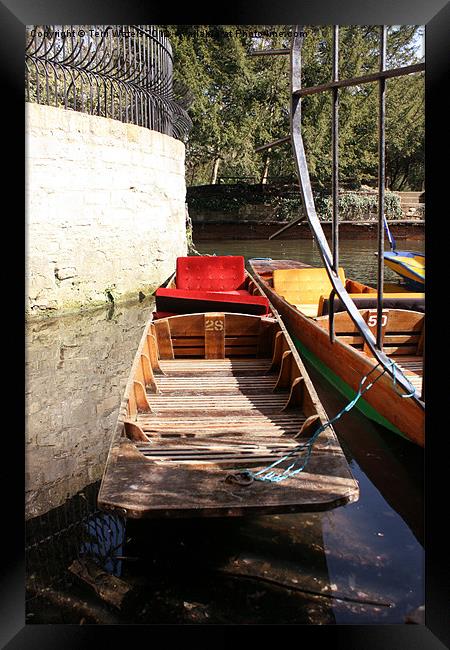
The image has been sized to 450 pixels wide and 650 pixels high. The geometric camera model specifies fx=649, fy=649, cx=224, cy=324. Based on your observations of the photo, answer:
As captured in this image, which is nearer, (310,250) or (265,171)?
(310,250)

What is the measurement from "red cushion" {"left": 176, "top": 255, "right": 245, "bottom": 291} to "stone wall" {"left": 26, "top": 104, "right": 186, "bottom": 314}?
5.53 feet

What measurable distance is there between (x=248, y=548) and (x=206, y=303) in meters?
3.13

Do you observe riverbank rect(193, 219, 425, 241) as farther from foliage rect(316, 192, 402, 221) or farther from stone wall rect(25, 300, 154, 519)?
stone wall rect(25, 300, 154, 519)

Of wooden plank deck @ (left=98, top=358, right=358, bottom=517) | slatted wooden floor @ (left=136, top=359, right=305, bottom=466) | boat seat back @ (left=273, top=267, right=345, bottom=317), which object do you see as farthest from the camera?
boat seat back @ (left=273, top=267, right=345, bottom=317)

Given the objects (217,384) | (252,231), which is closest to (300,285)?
(217,384)

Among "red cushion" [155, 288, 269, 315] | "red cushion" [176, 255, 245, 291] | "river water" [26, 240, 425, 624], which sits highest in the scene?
"red cushion" [176, 255, 245, 291]

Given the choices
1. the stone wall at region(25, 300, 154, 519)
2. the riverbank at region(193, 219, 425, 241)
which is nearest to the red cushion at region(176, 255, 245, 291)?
the stone wall at region(25, 300, 154, 519)

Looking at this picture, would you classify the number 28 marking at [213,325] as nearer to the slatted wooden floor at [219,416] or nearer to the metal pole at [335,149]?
the slatted wooden floor at [219,416]

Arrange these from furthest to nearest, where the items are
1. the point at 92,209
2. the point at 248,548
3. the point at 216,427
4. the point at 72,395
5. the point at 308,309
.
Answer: the point at 92,209 → the point at 308,309 → the point at 72,395 → the point at 216,427 → the point at 248,548

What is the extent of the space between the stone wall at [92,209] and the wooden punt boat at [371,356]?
304cm

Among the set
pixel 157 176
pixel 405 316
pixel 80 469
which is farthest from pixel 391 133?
pixel 80 469

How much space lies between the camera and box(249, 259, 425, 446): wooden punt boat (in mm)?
4658

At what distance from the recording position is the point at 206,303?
618cm
